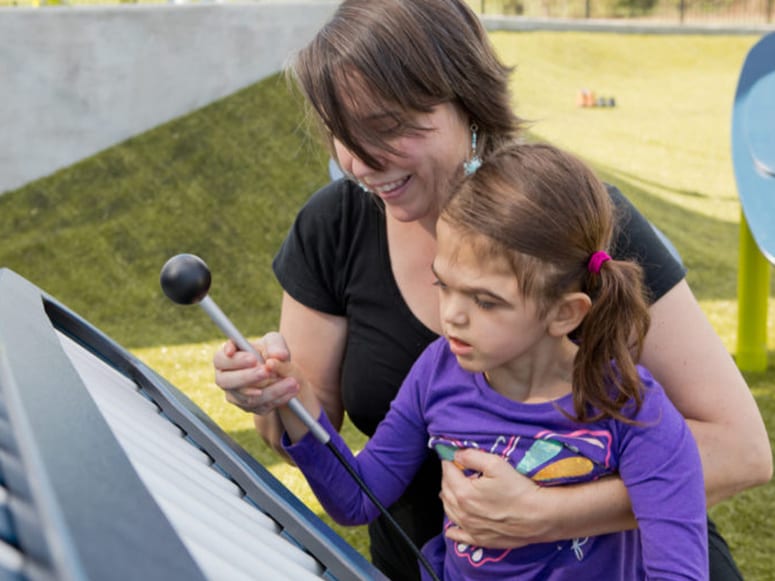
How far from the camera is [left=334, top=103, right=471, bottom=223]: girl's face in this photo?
4.91 feet

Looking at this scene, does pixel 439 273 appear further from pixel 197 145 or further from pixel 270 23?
pixel 270 23

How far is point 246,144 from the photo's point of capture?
23.5ft

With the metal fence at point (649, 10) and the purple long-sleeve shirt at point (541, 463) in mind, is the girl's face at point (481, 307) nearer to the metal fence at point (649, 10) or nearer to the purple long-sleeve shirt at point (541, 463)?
the purple long-sleeve shirt at point (541, 463)

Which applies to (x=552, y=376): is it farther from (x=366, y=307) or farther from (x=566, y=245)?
(x=366, y=307)

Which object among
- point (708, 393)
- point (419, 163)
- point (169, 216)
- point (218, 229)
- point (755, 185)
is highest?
point (419, 163)

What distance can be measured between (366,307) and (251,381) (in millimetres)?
462

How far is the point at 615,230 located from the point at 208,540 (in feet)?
3.12

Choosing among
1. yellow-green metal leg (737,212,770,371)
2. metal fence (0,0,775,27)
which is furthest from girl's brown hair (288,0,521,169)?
metal fence (0,0,775,27)

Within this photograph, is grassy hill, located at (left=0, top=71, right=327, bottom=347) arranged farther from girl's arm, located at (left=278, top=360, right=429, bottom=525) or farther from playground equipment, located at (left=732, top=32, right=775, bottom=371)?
girl's arm, located at (left=278, top=360, right=429, bottom=525)

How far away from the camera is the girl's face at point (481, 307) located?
1.26 m

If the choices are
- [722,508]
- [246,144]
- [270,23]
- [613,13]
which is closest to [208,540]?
[722,508]

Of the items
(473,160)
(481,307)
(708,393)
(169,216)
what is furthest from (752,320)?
(169,216)

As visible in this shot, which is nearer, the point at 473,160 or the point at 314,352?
the point at 473,160

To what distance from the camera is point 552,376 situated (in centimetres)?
137
